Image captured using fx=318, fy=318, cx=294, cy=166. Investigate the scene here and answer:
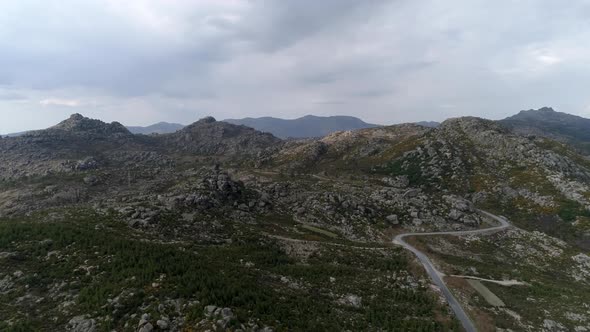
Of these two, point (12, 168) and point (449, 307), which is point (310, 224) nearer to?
point (449, 307)

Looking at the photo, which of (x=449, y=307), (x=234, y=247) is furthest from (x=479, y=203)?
(x=234, y=247)

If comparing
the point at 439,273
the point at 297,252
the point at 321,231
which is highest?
the point at 297,252

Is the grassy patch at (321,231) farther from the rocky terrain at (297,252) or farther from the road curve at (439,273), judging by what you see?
the road curve at (439,273)

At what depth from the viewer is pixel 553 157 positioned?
4688 inches

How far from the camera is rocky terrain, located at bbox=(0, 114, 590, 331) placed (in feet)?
103

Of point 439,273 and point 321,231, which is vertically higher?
point 321,231

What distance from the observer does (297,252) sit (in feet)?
192

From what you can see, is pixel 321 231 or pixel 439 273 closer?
pixel 439 273

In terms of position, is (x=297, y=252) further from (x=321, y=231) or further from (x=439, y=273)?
(x=439, y=273)

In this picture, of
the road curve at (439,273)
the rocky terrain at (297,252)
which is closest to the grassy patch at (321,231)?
the rocky terrain at (297,252)

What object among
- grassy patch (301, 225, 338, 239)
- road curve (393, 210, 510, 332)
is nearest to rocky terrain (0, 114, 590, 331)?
grassy patch (301, 225, 338, 239)

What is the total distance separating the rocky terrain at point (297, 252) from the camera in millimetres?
31375

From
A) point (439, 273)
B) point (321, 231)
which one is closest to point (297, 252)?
point (321, 231)

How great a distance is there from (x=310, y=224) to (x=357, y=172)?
71.0 m
